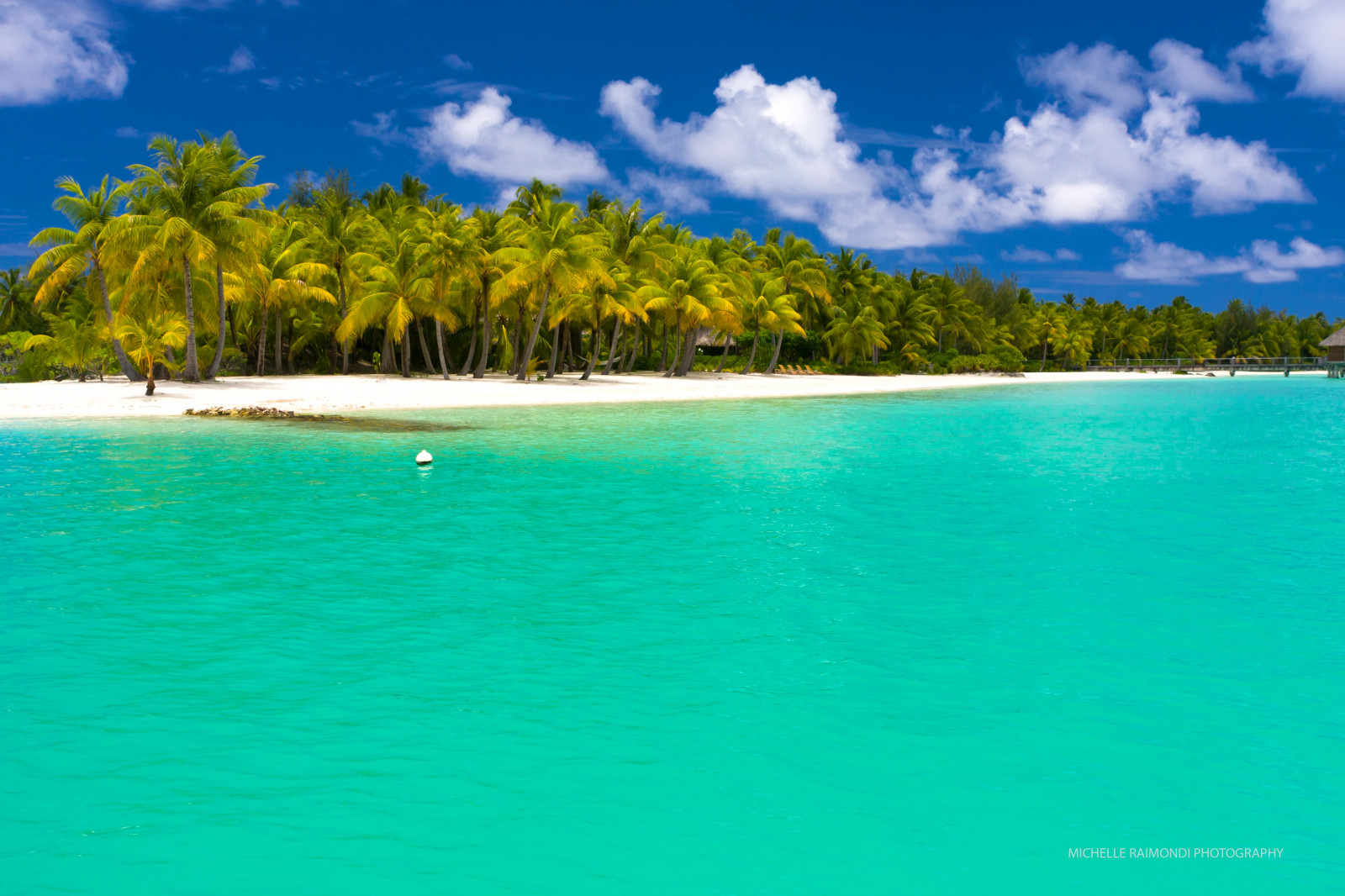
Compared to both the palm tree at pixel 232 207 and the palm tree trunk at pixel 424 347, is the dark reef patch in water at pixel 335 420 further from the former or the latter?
the palm tree trunk at pixel 424 347

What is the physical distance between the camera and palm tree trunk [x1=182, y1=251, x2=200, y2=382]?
3372 cm

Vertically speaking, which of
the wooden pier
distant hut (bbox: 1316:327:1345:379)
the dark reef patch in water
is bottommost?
the dark reef patch in water

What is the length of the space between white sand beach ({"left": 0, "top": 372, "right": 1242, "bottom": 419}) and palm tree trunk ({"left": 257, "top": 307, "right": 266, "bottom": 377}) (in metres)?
2.21

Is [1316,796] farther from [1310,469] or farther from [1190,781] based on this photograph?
[1310,469]

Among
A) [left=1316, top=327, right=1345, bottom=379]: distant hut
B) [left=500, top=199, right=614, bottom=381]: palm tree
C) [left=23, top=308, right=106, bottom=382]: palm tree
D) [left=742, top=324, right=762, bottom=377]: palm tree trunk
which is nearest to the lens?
[left=23, top=308, right=106, bottom=382]: palm tree

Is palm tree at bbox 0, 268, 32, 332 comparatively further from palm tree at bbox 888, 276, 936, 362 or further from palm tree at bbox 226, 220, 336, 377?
palm tree at bbox 888, 276, 936, 362

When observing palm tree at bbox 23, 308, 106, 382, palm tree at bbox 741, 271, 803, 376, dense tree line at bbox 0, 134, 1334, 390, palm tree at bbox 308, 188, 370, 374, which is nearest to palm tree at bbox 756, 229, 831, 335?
dense tree line at bbox 0, 134, 1334, 390

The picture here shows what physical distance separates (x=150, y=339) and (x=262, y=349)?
13462mm

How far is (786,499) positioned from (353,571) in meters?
6.55

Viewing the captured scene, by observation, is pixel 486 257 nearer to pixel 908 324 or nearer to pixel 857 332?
pixel 857 332

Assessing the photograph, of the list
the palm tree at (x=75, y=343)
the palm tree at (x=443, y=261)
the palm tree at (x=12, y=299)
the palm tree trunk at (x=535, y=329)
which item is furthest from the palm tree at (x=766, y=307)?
the palm tree at (x=12, y=299)

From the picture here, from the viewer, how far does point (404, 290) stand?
1608 inches

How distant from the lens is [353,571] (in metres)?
9.08

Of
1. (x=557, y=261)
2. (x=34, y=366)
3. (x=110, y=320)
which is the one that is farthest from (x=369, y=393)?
(x=34, y=366)
